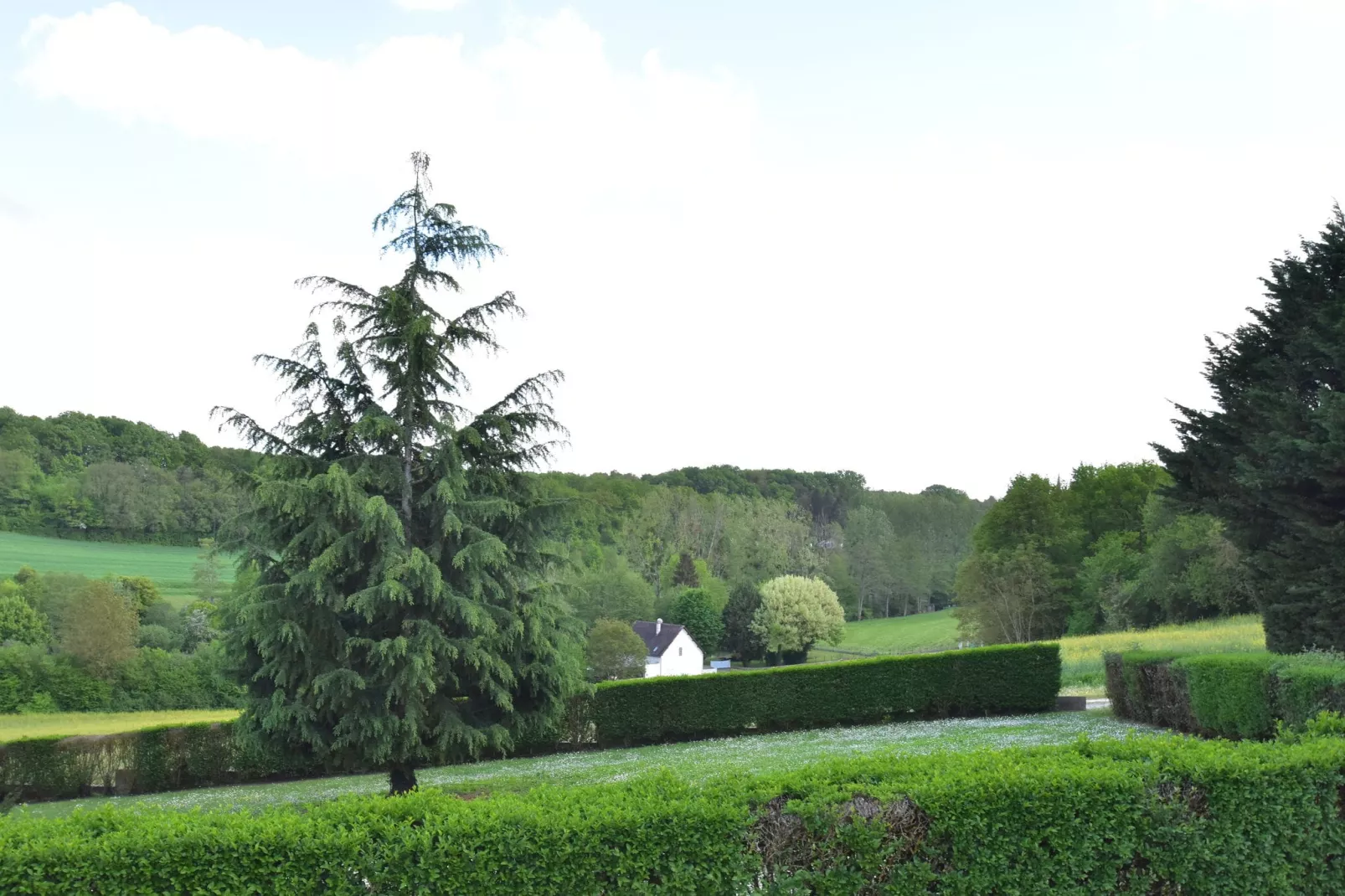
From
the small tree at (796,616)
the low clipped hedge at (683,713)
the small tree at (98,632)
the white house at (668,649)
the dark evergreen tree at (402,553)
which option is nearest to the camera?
the dark evergreen tree at (402,553)

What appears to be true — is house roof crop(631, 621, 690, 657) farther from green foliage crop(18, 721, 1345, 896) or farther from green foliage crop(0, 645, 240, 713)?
green foliage crop(18, 721, 1345, 896)

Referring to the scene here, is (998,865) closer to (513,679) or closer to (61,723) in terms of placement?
(513,679)

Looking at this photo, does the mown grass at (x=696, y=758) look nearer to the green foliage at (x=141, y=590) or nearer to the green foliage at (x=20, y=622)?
the green foliage at (x=20, y=622)

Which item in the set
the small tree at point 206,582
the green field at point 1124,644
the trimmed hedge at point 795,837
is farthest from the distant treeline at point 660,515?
the trimmed hedge at point 795,837

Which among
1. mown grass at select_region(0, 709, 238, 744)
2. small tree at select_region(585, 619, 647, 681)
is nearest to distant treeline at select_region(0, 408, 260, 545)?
mown grass at select_region(0, 709, 238, 744)

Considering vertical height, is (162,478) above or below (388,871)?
above

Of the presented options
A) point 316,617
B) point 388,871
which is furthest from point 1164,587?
point 388,871

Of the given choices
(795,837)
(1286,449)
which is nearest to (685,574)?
(1286,449)

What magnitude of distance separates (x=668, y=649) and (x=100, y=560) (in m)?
37.4

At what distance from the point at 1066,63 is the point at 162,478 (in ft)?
216

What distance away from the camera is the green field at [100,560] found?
181 ft

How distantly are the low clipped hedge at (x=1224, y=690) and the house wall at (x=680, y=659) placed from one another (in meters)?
45.0

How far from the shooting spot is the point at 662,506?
8869cm

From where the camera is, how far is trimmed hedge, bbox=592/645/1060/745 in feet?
71.5
